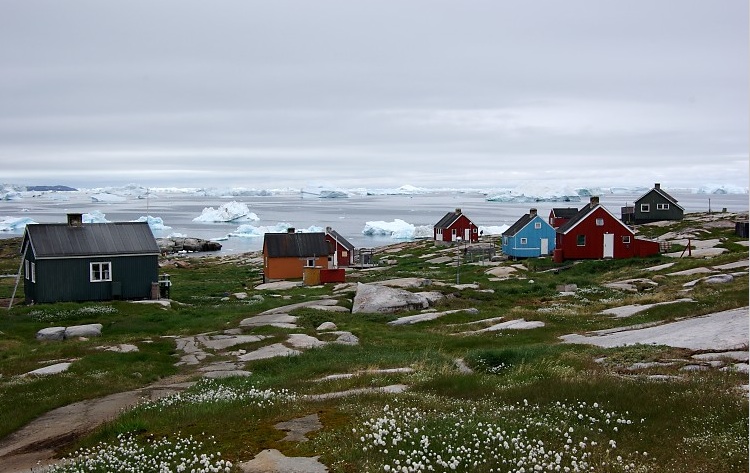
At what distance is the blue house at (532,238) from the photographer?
230 ft

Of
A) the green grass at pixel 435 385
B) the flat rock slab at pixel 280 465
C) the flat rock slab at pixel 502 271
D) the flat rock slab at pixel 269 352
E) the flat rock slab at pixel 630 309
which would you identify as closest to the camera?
the flat rock slab at pixel 280 465

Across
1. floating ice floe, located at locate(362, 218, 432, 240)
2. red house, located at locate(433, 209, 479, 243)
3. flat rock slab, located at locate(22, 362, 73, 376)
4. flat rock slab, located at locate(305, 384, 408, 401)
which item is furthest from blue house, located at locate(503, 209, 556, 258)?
flat rock slab, located at locate(305, 384, 408, 401)

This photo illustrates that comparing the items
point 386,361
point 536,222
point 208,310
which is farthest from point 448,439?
point 536,222

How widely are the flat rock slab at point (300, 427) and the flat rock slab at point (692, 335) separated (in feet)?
38.4

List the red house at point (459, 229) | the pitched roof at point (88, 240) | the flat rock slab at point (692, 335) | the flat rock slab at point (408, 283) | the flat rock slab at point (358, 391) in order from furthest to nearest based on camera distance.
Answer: the red house at point (459, 229)
the flat rock slab at point (408, 283)
the pitched roof at point (88, 240)
the flat rock slab at point (692, 335)
the flat rock slab at point (358, 391)

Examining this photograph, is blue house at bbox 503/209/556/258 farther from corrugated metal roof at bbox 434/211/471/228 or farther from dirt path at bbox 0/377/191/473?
dirt path at bbox 0/377/191/473

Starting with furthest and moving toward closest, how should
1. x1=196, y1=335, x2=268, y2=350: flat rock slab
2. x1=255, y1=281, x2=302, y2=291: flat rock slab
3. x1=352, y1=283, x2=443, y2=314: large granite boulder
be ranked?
x1=255, y1=281, x2=302, y2=291: flat rock slab, x1=352, y1=283, x2=443, y2=314: large granite boulder, x1=196, y1=335, x2=268, y2=350: flat rock slab

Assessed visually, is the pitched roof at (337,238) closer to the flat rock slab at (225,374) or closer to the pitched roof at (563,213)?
the pitched roof at (563,213)

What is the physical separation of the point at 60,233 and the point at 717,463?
1700 inches

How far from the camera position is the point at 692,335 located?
20.7m

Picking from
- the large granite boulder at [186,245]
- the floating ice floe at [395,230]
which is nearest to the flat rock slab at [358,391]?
the large granite boulder at [186,245]

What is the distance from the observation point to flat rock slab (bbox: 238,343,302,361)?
25.6 meters

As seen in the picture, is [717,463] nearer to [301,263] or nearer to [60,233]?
[60,233]

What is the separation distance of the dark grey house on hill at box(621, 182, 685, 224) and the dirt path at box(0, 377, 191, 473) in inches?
3401
